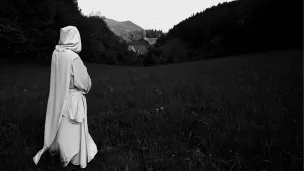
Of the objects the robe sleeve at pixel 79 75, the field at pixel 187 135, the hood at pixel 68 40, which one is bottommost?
the field at pixel 187 135

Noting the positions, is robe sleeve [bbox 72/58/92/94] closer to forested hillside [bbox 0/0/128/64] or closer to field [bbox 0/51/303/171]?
field [bbox 0/51/303/171]

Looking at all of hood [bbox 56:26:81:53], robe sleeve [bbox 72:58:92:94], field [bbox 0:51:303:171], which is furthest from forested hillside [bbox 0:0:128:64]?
robe sleeve [bbox 72:58:92:94]

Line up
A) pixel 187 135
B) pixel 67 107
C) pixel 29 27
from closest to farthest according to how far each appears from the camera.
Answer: pixel 67 107
pixel 187 135
pixel 29 27

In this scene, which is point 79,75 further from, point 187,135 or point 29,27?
point 29,27

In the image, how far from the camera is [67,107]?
9.84 feet

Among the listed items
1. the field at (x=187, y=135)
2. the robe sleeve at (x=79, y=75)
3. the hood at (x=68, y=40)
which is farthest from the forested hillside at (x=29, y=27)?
the robe sleeve at (x=79, y=75)

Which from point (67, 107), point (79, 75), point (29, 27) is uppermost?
point (29, 27)

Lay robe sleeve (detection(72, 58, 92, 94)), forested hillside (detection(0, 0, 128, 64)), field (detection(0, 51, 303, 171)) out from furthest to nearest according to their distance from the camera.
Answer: forested hillside (detection(0, 0, 128, 64))
robe sleeve (detection(72, 58, 92, 94))
field (detection(0, 51, 303, 171))

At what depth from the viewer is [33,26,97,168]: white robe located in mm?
2955

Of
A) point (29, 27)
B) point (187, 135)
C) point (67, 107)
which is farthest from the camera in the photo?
point (29, 27)

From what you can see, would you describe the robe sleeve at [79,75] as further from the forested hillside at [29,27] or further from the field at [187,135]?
the forested hillside at [29,27]

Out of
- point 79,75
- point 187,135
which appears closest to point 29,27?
point 79,75

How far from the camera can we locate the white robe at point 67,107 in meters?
2.96

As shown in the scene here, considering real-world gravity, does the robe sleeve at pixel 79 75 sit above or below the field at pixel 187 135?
above
